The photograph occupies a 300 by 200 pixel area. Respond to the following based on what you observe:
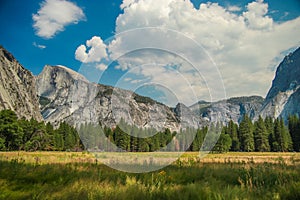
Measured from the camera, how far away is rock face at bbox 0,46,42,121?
136 metres

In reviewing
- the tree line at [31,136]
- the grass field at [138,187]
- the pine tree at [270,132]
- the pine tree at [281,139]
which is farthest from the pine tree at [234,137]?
the grass field at [138,187]

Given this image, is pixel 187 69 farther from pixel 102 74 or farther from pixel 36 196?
pixel 36 196

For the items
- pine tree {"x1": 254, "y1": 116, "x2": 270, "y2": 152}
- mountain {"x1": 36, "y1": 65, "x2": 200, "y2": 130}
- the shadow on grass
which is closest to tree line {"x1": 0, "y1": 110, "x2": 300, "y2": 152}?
pine tree {"x1": 254, "y1": 116, "x2": 270, "y2": 152}

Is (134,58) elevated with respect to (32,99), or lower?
lower

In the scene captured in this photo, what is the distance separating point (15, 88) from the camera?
14938 centimetres

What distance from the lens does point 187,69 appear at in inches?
465

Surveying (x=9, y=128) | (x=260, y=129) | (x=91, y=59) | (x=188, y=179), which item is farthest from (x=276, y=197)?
(x=260, y=129)

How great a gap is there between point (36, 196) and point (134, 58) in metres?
6.82

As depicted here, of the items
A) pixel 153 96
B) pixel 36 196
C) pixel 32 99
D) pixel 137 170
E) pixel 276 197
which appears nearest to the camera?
pixel 276 197

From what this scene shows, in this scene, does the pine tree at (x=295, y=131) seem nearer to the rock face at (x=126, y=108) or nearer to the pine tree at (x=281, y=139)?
the pine tree at (x=281, y=139)

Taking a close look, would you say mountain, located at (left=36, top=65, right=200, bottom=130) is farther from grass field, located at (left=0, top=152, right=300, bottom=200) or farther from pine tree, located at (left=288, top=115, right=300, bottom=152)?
pine tree, located at (left=288, top=115, right=300, bottom=152)

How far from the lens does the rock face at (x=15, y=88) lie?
448ft

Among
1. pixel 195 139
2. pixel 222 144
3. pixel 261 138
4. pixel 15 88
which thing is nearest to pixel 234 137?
pixel 261 138

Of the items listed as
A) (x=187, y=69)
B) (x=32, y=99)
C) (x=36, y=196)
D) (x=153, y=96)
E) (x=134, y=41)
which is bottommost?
(x=36, y=196)
